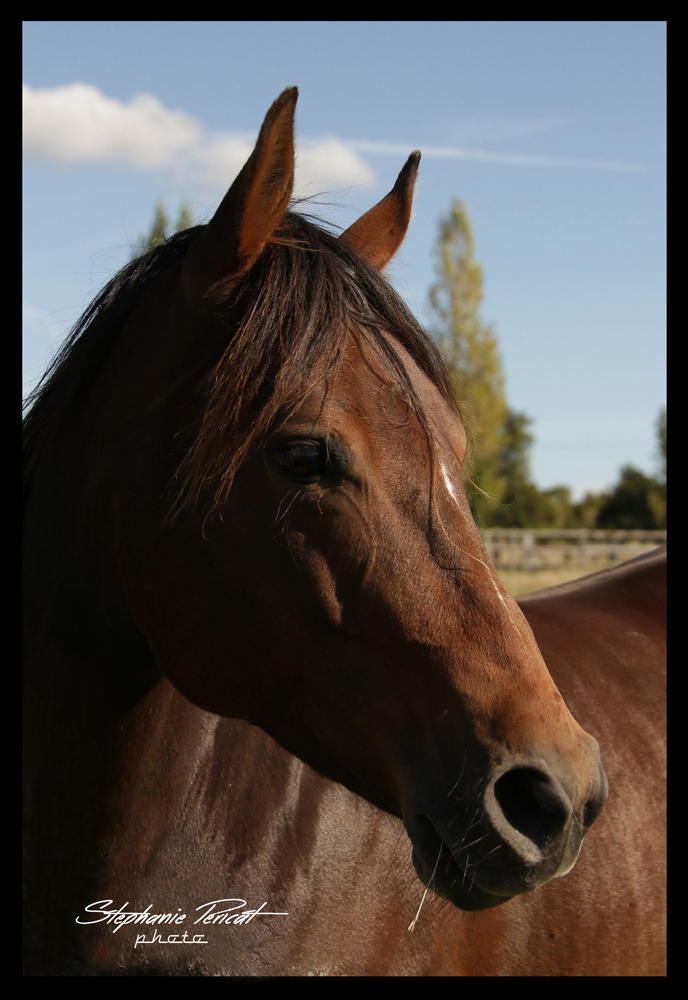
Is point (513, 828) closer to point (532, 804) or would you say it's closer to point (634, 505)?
point (532, 804)

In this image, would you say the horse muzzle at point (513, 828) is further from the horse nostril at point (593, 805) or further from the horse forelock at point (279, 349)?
the horse forelock at point (279, 349)

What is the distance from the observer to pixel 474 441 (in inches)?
105

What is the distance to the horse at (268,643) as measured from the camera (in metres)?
1.76

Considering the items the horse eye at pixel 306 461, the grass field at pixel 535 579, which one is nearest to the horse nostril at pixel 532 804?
the horse eye at pixel 306 461

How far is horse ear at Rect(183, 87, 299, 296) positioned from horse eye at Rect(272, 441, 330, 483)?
1.64ft

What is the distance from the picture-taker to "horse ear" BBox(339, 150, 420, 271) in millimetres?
2619

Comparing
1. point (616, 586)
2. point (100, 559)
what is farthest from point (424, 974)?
point (616, 586)

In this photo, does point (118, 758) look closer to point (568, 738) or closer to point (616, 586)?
point (568, 738)

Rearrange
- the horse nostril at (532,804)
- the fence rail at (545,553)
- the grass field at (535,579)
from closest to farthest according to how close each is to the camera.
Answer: the horse nostril at (532,804)
the grass field at (535,579)
the fence rail at (545,553)

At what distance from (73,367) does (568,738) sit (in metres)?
1.75

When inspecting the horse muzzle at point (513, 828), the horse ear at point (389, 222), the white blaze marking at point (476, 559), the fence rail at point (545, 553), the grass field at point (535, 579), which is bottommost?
the grass field at point (535, 579)

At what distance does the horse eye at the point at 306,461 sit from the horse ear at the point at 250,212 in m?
0.50

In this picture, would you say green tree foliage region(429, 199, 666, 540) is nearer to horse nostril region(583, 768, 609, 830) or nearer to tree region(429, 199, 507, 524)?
tree region(429, 199, 507, 524)
